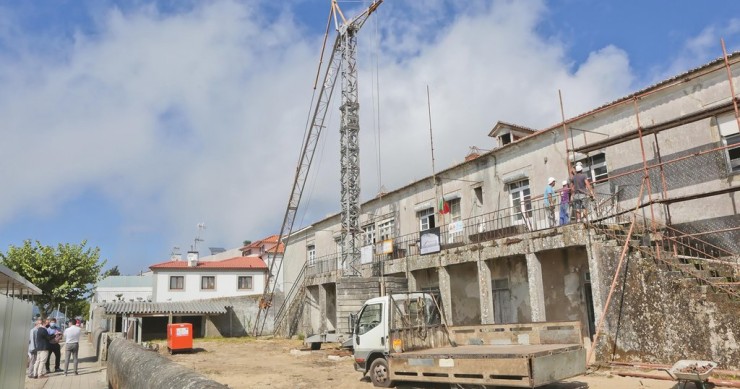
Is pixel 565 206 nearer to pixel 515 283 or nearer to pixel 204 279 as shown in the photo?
pixel 515 283

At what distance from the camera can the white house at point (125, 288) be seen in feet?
198

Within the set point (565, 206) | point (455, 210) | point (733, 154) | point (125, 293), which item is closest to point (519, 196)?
point (455, 210)

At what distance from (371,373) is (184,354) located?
1417 centimetres

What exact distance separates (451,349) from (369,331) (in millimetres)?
2368

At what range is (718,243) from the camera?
14516 millimetres

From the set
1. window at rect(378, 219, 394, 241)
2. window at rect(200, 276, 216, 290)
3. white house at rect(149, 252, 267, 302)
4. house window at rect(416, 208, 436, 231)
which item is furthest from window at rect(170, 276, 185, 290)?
house window at rect(416, 208, 436, 231)

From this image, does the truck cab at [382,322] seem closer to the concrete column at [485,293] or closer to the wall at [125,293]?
the concrete column at [485,293]

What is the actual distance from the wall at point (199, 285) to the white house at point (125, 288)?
19.3 meters

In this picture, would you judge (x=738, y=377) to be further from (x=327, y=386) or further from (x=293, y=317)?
(x=293, y=317)

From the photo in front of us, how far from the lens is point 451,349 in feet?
38.9

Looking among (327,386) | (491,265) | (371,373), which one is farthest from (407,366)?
(491,265)

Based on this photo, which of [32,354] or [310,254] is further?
[310,254]

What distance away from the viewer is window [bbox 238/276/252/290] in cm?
4553

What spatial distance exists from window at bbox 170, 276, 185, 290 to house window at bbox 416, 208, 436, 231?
2560 centimetres
